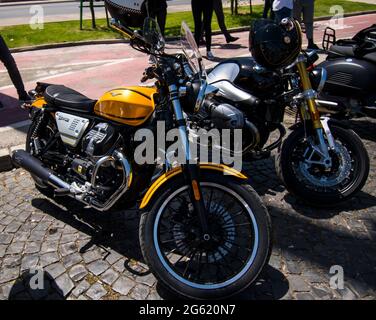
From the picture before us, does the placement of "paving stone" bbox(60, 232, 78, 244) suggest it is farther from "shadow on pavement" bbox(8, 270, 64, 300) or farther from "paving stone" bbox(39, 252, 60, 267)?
"shadow on pavement" bbox(8, 270, 64, 300)

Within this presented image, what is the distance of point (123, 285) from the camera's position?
9.46 feet

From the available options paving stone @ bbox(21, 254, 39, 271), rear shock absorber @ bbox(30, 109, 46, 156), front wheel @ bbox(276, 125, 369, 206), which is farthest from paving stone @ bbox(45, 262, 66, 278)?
front wheel @ bbox(276, 125, 369, 206)

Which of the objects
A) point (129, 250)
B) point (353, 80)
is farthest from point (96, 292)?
point (353, 80)

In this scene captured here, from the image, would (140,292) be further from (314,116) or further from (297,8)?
(297,8)

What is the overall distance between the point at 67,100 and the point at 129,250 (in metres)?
1.34

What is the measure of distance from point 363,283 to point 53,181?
2519 millimetres

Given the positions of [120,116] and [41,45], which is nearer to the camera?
[120,116]

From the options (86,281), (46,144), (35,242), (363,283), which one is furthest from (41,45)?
(363,283)

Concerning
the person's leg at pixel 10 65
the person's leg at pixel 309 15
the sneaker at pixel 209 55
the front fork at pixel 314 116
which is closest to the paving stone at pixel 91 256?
the front fork at pixel 314 116

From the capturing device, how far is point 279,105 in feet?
12.7

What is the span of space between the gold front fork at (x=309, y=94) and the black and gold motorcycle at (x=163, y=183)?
1.12m

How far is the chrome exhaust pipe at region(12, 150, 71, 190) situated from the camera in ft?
11.2

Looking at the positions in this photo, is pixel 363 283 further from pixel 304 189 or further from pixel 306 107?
pixel 306 107

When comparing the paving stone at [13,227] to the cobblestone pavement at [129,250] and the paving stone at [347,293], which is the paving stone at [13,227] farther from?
the paving stone at [347,293]
